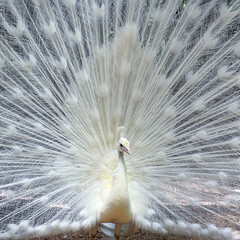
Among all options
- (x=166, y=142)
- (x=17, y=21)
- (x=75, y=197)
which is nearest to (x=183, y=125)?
(x=166, y=142)

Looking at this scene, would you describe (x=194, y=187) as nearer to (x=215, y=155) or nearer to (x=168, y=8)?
(x=215, y=155)

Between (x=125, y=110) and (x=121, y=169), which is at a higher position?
(x=125, y=110)

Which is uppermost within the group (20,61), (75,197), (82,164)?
(20,61)

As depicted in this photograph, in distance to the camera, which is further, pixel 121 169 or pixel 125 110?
pixel 125 110

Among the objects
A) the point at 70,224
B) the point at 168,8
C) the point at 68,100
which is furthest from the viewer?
the point at 68,100

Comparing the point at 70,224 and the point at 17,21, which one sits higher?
the point at 17,21

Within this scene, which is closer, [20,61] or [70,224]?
[70,224]

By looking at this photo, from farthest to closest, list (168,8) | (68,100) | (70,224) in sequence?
(68,100)
(168,8)
(70,224)
